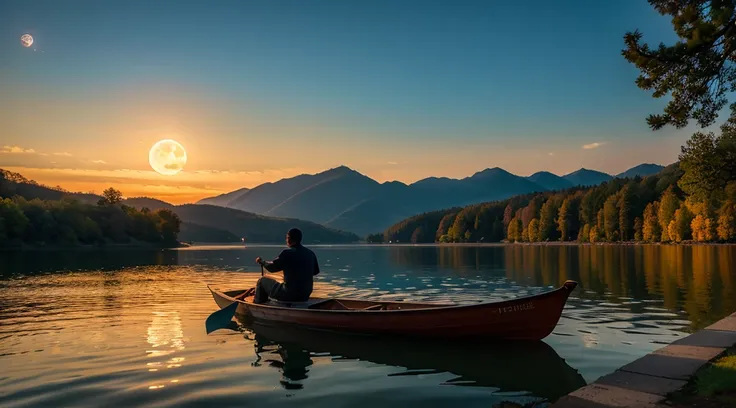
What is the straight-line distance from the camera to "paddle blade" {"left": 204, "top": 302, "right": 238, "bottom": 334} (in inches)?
822

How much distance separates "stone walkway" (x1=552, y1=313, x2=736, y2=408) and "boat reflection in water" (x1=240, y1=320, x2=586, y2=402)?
6.29 feet

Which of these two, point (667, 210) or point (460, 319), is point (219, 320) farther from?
point (667, 210)

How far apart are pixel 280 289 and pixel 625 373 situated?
13946mm

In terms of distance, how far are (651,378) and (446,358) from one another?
6410 millimetres

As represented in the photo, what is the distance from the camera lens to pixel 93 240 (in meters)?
165

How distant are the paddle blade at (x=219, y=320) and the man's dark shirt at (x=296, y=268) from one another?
104 inches

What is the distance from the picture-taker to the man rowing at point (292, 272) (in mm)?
19750

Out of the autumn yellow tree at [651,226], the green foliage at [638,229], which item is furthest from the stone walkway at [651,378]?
the green foliage at [638,229]

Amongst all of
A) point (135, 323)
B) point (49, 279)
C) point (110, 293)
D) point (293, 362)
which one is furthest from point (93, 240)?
point (293, 362)

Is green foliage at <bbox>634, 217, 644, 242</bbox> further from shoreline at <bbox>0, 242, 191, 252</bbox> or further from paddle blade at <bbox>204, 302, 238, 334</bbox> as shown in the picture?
shoreline at <bbox>0, 242, 191, 252</bbox>

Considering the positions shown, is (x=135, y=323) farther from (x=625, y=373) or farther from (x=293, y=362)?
(x=625, y=373)

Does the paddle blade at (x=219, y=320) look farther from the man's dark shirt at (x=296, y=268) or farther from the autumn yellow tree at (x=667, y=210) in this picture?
the autumn yellow tree at (x=667, y=210)

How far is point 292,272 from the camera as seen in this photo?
20.5 m

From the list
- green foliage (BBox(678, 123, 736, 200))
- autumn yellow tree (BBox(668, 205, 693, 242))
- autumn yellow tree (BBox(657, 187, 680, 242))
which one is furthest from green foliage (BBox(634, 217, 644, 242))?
green foliage (BBox(678, 123, 736, 200))
